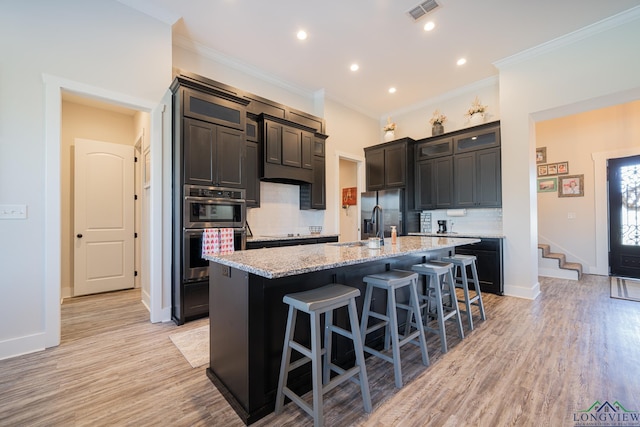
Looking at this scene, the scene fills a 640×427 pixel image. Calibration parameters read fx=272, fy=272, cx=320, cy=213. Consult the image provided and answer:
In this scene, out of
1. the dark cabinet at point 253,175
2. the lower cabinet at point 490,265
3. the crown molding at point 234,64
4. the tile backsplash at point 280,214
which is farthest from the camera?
the tile backsplash at point 280,214

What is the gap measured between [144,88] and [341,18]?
2.42 meters

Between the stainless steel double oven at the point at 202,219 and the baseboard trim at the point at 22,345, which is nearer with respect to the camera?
the baseboard trim at the point at 22,345

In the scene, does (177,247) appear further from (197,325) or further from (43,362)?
(43,362)

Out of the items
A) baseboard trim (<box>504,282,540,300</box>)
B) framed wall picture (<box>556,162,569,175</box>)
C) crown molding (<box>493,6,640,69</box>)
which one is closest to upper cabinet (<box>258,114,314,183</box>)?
crown molding (<box>493,6,640,69</box>)

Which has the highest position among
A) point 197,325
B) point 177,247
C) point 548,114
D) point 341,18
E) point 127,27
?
point 341,18

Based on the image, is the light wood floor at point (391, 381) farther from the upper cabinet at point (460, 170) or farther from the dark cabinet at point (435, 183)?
the dark cabinet at point (435, 183)

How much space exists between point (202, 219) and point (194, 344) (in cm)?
133

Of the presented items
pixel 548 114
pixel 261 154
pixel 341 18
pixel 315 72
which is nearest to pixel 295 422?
pixel 261 154

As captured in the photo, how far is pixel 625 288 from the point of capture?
4289 millimetres

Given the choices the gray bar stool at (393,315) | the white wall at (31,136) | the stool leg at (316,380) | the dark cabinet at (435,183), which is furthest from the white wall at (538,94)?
the white wall at (31,136)

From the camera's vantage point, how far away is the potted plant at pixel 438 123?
17.2 ft

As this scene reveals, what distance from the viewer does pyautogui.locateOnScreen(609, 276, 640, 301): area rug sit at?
3884 mm

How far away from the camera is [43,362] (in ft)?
7.31

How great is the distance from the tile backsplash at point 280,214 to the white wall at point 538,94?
3.12 meters
